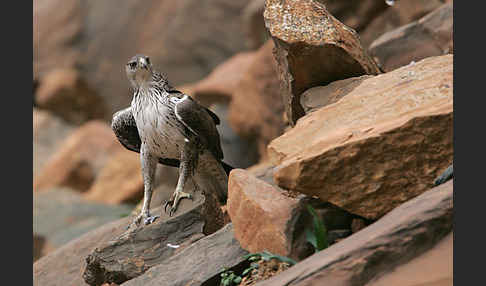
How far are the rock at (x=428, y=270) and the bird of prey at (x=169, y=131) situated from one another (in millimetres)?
2481

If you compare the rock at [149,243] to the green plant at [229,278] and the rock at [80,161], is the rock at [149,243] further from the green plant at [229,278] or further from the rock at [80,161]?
the rock at [80,161]

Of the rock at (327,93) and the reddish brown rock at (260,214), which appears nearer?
the reddish brown rock at (260,214)

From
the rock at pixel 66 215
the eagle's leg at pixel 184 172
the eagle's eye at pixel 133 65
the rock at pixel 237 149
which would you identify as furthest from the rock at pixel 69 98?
the eagle's leg at pixel 184 172

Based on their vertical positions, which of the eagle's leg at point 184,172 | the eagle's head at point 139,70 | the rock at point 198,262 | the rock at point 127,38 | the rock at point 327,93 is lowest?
the rock at point 198,262

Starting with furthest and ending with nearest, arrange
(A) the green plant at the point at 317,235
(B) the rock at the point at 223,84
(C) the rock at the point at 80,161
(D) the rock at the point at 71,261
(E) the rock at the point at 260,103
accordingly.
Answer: (C) the rock at the point at 80,161 → (B) the rock at the point at 223,84 → (E) the rock at the point at 260,103 → (D) the rock at the point at 71,261 → (A) the green plant at the point at 317,235

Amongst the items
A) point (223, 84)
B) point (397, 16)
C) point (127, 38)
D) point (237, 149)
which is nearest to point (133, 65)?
point (397, 16)

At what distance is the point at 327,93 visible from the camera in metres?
5.11

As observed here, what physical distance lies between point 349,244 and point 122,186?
29.9ft

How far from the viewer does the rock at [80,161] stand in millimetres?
13656

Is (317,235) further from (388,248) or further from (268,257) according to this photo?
(388,248)

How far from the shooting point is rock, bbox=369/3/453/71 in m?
7.08

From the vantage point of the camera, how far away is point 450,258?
316cm

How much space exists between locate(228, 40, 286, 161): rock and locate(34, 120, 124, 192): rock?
4219mm

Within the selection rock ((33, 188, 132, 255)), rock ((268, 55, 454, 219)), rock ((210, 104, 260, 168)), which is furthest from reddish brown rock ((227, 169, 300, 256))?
rock ((210, 104, 260, 168))
